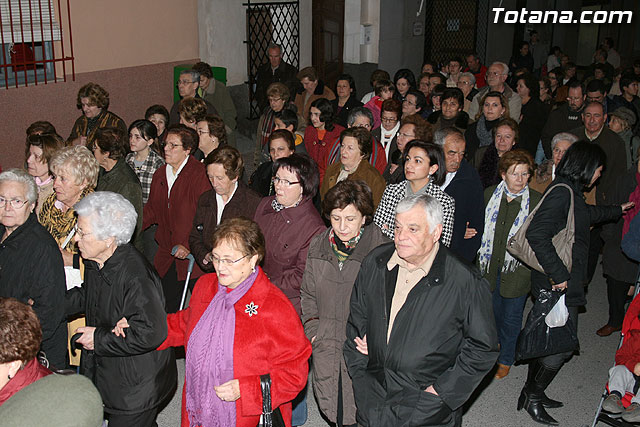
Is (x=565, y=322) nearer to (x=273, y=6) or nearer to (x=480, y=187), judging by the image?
(x=480, y=187)

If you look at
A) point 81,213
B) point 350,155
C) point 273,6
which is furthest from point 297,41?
point 81,213

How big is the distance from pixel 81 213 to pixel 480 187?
3.27 meters

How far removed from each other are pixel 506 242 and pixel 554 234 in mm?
660

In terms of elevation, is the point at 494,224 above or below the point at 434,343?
above

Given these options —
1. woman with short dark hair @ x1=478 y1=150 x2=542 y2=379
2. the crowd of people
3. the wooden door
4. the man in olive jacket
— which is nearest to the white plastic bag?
the crowd of people

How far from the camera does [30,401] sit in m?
1.91

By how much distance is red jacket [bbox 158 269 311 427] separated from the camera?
3.18 m

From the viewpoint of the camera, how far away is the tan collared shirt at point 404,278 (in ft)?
10.9

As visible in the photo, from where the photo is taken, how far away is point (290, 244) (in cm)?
441

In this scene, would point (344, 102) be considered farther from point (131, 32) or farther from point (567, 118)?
point (131, 32)

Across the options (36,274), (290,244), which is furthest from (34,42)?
(290,244)

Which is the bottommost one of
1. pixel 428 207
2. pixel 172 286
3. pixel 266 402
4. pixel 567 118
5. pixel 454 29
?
pixel 172 286

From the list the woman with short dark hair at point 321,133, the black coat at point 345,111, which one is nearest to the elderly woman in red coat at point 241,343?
the woman with short dark hair at point 321,133

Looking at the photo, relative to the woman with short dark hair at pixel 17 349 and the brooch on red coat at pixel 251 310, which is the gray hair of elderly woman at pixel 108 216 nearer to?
the woman with short dark hair at pixel 17 349
